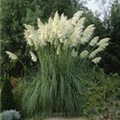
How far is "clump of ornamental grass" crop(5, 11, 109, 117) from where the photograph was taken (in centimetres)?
912

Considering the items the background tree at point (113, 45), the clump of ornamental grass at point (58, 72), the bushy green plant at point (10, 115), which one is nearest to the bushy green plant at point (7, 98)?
the clump of ornamental grass at point (58, 72)

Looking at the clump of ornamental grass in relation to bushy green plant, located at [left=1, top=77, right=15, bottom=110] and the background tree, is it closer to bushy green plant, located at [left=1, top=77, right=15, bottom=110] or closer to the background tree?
bushy green plant, located at [left=1, top=77, right=15, bottom=110]

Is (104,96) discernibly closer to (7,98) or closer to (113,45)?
(7,98)

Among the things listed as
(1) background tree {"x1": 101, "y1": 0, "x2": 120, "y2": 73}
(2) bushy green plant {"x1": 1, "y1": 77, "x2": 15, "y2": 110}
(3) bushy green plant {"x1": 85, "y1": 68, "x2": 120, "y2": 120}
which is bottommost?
(3) bushy green plant {"x1": 85, "y1": 68, "x2": 120, "y2": 120}

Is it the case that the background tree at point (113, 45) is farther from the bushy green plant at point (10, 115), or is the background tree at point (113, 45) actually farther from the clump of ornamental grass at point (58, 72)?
the bushy green plant at point (10, 115)

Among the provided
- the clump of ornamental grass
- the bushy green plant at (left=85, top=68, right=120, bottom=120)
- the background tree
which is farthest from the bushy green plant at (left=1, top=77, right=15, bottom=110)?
the background tree

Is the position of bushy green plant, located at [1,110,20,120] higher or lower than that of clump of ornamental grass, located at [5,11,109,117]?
lower

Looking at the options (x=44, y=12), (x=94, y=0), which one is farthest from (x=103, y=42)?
(x=94, y=0)

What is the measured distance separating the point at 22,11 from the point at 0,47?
1734mm

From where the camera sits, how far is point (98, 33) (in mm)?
13547

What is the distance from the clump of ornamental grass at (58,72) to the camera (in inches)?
359

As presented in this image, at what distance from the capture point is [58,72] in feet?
31.3

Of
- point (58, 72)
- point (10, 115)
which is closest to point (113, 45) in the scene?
point (58, 72)

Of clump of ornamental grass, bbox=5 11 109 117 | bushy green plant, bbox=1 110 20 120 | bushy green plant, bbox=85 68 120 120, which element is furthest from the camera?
clump of ornamental grass, bbox=5 11 109 117
